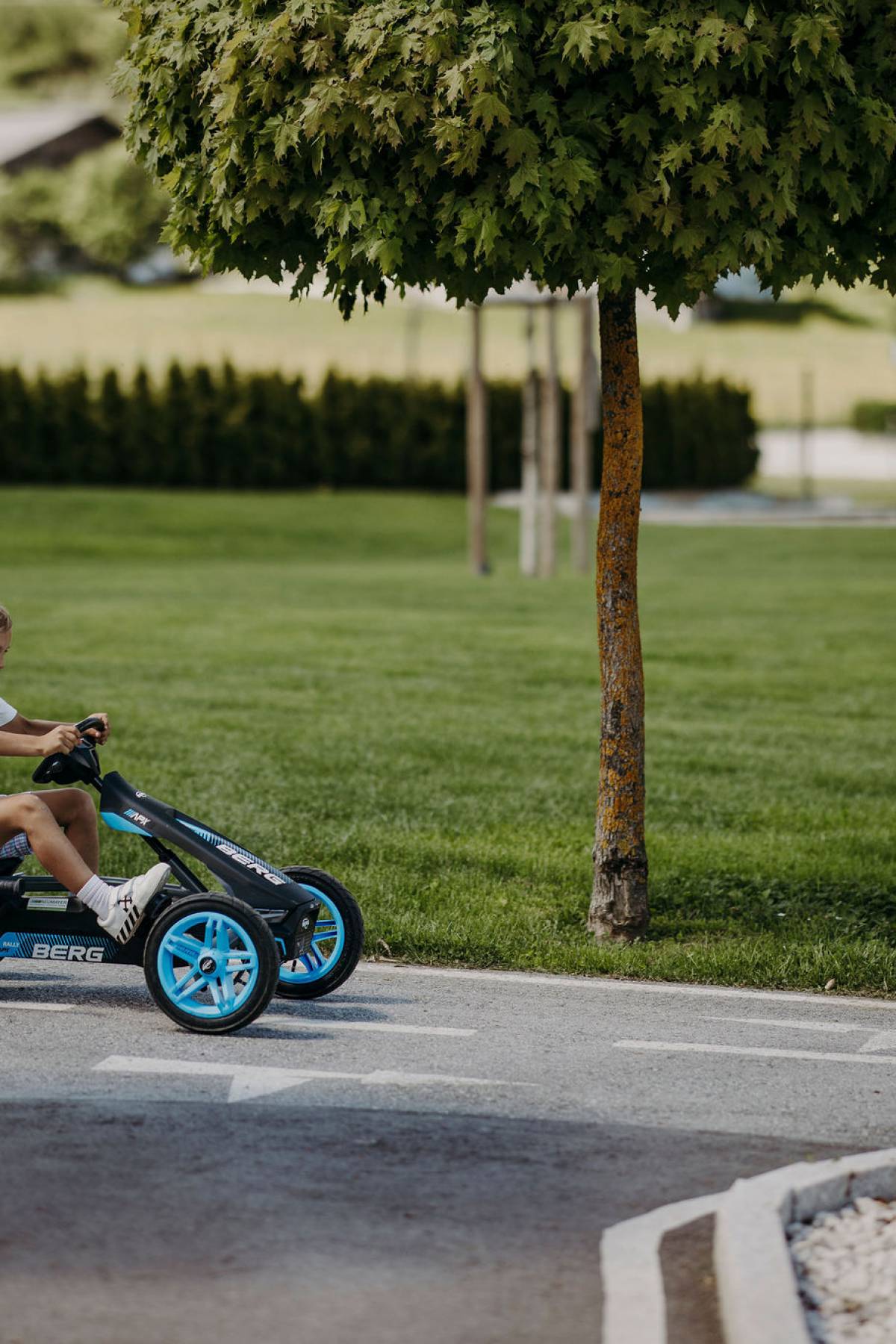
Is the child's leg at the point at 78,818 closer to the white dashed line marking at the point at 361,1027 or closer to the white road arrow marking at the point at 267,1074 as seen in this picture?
the white dashed line marking at the point at 361,1027

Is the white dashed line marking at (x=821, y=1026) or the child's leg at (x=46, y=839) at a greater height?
the child's leg at (x=46, y=839)

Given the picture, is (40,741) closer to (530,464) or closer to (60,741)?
(60,741)

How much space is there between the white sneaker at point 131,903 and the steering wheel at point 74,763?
1.42 ft

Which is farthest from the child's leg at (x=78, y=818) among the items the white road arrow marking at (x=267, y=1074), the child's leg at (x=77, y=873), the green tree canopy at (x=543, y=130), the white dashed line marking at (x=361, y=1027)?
the green tree canopy at (x=543, y=130)

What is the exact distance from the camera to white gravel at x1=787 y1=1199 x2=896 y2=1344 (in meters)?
4.12

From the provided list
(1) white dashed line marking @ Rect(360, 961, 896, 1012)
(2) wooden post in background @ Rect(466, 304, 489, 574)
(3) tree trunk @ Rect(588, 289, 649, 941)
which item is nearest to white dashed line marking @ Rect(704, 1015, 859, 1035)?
(1) white dashed line marking @ Rect(360, 961, 896, 1012)

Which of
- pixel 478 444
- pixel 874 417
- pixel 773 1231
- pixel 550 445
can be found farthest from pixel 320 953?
pixel 874 417

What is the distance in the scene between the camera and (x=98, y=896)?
6.41 meters

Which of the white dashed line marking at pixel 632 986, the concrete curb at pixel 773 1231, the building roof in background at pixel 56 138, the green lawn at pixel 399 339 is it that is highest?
the building roof in background at pixel 56 138

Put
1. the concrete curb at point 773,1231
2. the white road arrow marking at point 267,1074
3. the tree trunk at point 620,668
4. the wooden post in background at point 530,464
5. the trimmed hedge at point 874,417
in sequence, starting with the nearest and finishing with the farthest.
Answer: the concrete curb at point 773,1231 < the white road arrow marking at point 267,1074 < the tree trunk at point 620,668 < the wooden post in background at point 530,464 < the trimmed hedge at point 874,417

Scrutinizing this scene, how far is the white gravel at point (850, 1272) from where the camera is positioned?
4125 mm

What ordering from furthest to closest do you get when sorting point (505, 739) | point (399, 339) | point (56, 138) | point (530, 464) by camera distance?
point (56, 138), point (399, 339), point (530, 464), point (505, 739)

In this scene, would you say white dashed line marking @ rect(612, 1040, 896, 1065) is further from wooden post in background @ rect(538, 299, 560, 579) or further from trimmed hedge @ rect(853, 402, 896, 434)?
trimmed hedge @ rect(853, 402, 896, 434)

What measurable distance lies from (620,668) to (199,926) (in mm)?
2438
